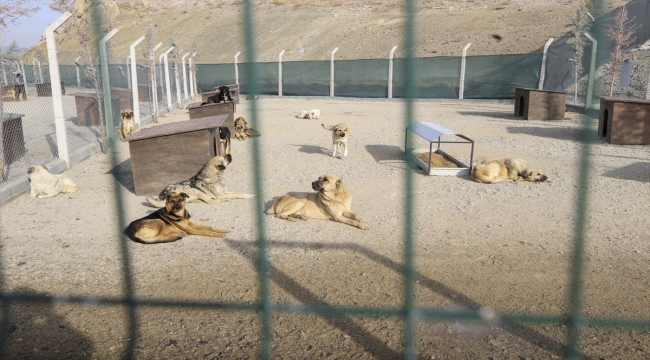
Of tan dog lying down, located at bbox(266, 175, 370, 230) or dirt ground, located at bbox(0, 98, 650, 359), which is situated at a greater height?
tan dog lying down, located at bbox(266, 175, 370, 230)

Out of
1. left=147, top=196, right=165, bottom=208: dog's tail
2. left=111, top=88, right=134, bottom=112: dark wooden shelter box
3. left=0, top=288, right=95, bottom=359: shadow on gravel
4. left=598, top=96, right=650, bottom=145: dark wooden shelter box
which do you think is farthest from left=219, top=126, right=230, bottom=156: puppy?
left=598, top=96, right=650, bottom=145: dark wooden shelter box

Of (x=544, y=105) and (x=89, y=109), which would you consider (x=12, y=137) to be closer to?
(x=89, y=109)

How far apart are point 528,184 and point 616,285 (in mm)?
3261

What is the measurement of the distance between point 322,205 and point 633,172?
4.91 meters

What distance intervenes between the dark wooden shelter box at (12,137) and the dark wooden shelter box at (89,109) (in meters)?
3.18

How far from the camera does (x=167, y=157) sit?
665 centimetres

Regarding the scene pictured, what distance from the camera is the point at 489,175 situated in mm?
7039

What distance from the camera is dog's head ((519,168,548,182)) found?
23.0 feet

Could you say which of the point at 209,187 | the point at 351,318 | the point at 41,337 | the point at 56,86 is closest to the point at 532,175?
the point at 209,187

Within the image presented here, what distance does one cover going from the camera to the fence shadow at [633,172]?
7207 mm

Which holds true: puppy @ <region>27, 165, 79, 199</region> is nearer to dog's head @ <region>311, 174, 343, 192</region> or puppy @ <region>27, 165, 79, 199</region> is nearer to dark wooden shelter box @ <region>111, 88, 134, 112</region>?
dog's head @ <region>311, 174, 343, 192</region>

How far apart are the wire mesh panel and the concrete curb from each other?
1453cm

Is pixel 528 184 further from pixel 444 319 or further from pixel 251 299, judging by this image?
pixel 251 299

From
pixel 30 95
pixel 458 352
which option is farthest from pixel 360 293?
pixel 30 95
